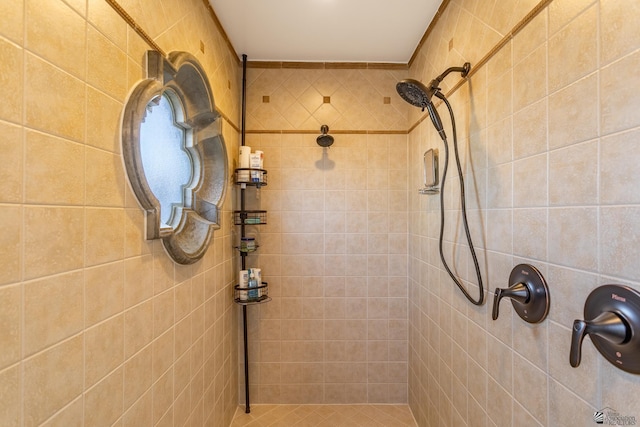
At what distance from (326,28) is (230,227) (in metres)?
1.39

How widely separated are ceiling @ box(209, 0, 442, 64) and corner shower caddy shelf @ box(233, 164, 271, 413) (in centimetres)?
86

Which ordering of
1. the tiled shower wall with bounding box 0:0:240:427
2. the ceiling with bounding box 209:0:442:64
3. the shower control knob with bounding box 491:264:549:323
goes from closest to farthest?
the tiled shower wall with bounding box 0:0:240:427
the shower control knob with bounding box 491:264:549:323
the ceiling with bounding box 209:0:442:64

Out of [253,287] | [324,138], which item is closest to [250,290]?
[253,287]

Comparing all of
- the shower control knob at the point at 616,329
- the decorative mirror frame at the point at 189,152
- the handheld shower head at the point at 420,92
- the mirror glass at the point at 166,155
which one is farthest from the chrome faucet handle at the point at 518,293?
the mirror glass at the point at 166,155

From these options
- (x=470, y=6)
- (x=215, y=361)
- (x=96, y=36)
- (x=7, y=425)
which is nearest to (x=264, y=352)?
(x=215, y=361)

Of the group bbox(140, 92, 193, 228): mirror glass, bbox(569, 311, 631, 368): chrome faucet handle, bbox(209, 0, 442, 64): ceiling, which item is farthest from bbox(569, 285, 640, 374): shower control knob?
bbox(209, 0, 442, 64): ceiling

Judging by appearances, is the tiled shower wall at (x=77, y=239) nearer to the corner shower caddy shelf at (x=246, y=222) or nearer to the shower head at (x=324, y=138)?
the corner shower caddy shelf at (x=246, y=222)

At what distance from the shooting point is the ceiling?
1.55 metres

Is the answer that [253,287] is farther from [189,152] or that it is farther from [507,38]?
[507,38]

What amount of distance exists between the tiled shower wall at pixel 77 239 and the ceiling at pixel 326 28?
61 centimetres

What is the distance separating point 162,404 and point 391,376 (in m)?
1.61

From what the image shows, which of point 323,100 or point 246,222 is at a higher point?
point 323,100

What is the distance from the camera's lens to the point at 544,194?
2.73 ft

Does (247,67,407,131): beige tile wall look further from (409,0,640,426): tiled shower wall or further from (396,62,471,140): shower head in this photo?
(396,62,471,140): shower head
